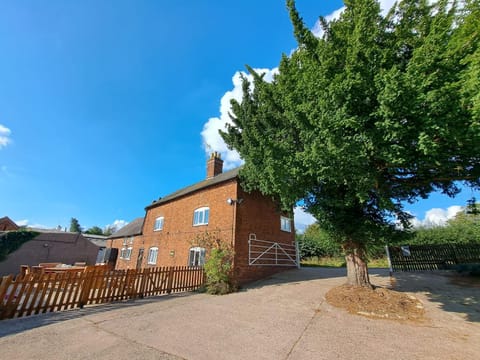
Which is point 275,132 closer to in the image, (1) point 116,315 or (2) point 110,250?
(1) point 116,315

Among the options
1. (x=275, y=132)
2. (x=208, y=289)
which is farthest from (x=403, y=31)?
(x=208, y=289)

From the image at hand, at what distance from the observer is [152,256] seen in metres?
18.3

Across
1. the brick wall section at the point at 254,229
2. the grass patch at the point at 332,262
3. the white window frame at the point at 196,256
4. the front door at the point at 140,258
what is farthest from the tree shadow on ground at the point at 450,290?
the front door at the point at 140,258

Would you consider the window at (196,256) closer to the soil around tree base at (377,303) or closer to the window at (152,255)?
the window at (152,255)

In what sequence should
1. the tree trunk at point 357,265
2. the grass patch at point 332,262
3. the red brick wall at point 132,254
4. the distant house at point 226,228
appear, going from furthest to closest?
the red brick wall at point 132,254 → the grass patch at point 332,262 → the distant house at point 226,228 → the tree trunk at point 357,265

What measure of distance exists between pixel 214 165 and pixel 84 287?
12055 millimetres

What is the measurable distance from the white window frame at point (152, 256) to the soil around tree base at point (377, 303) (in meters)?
14.2

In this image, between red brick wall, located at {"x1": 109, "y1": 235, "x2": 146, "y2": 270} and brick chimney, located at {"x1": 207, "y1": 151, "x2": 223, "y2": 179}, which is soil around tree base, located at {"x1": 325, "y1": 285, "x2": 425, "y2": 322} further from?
red brick wall, located at {"x1": 109, "y1": 235, "x2": 146, "y2": 270}

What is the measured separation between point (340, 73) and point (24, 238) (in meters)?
35.3

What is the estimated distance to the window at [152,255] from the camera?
1781cm

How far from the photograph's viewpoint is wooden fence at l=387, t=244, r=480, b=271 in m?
13.5

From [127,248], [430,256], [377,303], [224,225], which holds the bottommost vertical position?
[377,303]

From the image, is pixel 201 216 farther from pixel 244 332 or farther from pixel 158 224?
pixel 244 332

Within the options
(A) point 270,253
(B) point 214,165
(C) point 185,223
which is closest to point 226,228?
(A) point 270,253
